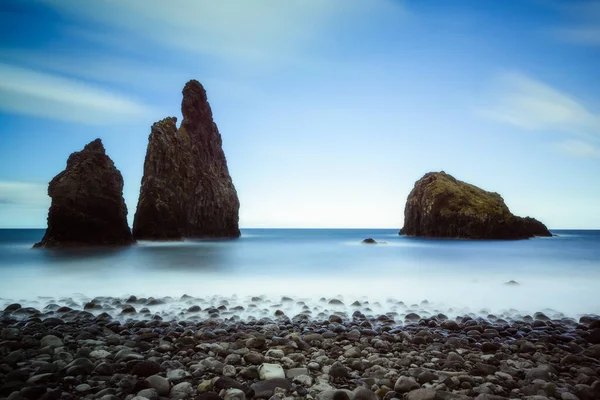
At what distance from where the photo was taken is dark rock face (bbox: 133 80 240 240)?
41.3 metres

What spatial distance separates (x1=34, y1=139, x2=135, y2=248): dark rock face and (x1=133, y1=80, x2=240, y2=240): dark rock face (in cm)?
1060

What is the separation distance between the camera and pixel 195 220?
5169cm

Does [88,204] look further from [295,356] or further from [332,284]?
[295,356]

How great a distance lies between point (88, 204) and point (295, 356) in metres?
28.1

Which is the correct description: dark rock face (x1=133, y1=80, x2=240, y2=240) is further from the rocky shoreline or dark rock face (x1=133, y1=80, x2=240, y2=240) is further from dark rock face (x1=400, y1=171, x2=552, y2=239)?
the rocky shoreline

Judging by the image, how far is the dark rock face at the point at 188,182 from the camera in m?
41.3

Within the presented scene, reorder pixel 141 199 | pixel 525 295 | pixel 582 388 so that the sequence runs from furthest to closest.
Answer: pixel 141 199 < pixel 525 295 < pixel 582 388

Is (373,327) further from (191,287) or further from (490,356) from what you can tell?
(191,287)

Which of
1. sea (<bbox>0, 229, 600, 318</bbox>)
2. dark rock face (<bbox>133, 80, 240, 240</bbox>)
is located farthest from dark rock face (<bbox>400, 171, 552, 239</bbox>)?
sea (<bbox>0, 229, 600, 318</bbox>)

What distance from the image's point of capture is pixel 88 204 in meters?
28.1

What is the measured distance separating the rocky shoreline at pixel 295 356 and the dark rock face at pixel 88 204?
74.8 feet

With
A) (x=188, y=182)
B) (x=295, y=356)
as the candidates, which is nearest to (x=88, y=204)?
(x=188, y=182)

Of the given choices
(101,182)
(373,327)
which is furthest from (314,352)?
(101,182)

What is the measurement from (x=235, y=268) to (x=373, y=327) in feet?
37.6
